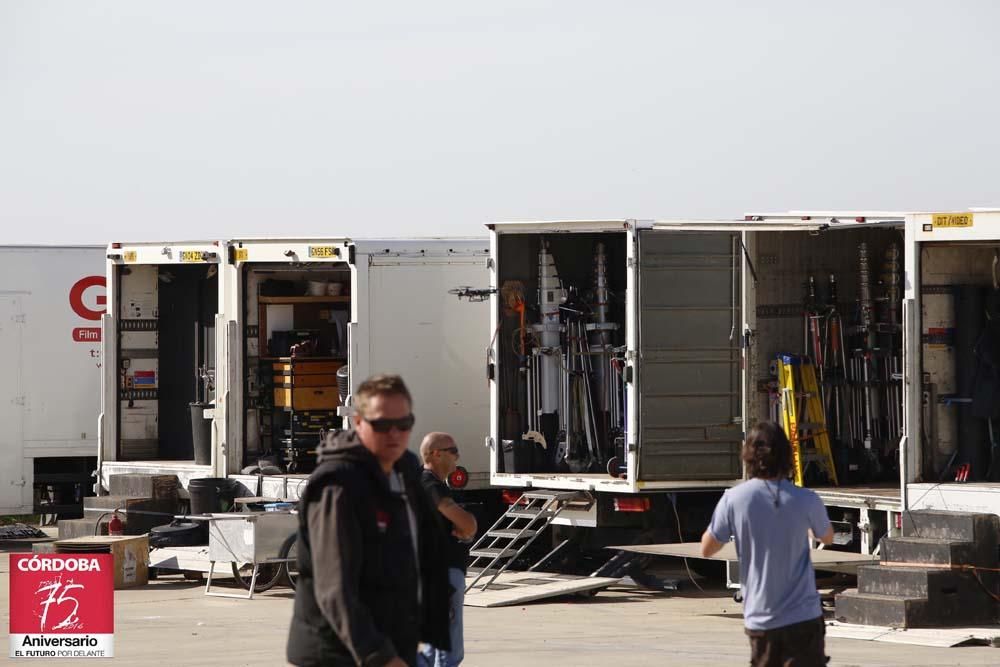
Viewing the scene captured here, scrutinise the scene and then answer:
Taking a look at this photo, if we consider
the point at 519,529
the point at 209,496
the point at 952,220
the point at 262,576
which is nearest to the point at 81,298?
the point at 209,496

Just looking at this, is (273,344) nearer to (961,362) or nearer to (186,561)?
(186,561)

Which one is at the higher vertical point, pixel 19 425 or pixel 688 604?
pixel 19 425

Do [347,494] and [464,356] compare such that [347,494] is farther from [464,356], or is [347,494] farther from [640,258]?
[464,356]

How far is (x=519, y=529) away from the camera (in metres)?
15.4

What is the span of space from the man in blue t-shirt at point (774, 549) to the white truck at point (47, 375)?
1426 cm

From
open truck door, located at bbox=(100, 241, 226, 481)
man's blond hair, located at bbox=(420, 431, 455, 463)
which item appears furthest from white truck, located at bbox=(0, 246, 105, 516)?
man's blond hair, located at bbox=(420, 431, 455, 463)

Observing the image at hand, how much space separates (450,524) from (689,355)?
712 cm

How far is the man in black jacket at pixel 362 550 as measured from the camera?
16.0 feet

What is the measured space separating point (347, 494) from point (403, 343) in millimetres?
10993

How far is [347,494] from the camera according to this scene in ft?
16.2

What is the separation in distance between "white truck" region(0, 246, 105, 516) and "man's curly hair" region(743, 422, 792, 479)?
47.0 ft

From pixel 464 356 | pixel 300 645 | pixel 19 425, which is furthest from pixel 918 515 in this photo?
pixel 19 425

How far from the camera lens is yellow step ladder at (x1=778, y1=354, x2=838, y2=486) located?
14.5 metres

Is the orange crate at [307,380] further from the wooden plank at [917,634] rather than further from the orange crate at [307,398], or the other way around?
the wooden plank at [917,634]
